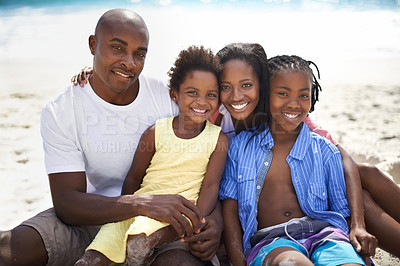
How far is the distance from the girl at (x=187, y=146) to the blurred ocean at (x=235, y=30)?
603 centimetres

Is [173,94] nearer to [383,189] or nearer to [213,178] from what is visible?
[213,178]

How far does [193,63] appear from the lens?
8.82ft

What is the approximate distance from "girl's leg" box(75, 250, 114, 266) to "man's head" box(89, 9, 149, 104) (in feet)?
3.41

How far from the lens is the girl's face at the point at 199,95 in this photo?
2.59m

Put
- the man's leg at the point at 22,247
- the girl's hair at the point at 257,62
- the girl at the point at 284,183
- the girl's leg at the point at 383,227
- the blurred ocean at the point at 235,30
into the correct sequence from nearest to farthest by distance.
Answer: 1. the man's leg at the point at 22,247
2. the girl at the point at 284,183
3. the girl's leg at the point at 383,227
4. the girl's hair at the point at 257,62
5. the blurred ocean at the point at 235,30

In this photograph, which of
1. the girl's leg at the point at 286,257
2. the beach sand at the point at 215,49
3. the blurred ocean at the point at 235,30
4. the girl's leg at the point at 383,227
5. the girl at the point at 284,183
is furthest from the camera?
the blurred ocean at the point at 235,30

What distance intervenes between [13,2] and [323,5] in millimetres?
11967

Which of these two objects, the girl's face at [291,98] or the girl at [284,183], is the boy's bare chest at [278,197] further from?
the girl's face at [291,98]

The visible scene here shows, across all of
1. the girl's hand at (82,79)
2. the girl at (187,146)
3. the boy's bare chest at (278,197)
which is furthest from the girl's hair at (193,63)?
the boy's bare chest at (278,197)

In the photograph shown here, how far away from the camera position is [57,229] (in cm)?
235

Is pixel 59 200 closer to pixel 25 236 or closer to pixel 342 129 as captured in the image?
pixel 25 236

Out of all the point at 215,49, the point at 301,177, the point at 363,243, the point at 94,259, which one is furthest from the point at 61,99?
the point at 215,49

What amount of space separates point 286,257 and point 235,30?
1177 centimetres

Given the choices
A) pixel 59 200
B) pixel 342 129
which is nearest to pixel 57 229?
pixel 59 200
